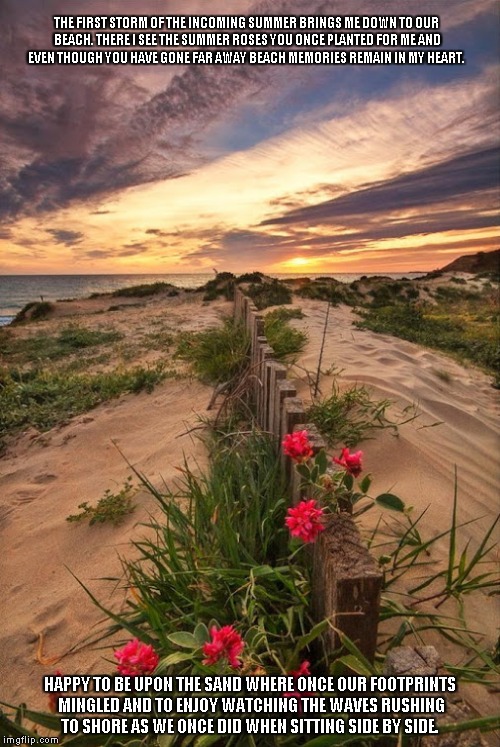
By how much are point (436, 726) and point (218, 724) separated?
68cm

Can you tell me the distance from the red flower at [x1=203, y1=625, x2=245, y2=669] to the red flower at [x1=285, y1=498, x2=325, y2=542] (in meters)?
0.36

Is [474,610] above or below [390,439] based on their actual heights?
below

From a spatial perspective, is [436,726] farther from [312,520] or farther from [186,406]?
[186,406]

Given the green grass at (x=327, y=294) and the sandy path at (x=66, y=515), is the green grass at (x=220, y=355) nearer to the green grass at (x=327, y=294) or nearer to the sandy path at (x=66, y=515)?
the sandy path at (x=66, y=515)

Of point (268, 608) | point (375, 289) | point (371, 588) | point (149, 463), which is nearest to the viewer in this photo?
point (371, 588)

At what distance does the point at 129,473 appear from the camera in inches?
142

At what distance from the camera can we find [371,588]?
1346 millimetres

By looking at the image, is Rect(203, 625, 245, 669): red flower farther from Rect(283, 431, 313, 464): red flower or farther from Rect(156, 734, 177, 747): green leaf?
Rect(283, 431, 313, 464): red flower

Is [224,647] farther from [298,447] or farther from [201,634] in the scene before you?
[298,447]

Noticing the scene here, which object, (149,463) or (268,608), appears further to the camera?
(149,463)

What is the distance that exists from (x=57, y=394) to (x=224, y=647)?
5.22 metres

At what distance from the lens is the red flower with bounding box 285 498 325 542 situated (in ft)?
4.79

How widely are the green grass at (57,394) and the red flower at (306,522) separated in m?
4.19

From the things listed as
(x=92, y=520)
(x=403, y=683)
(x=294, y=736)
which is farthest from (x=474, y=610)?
(x=92, y=520)
